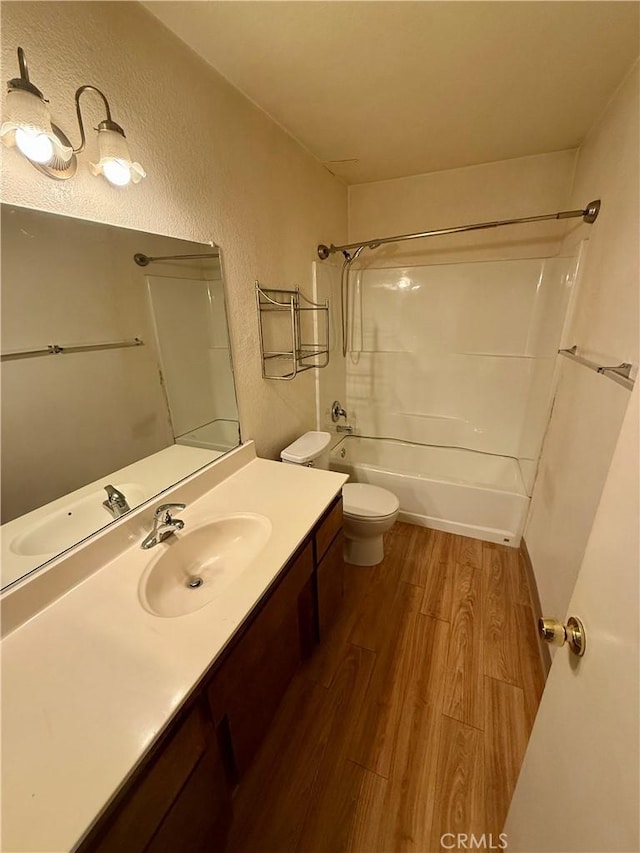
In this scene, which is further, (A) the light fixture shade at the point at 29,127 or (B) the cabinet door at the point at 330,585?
(B) the cabinet door at the point at 330,585

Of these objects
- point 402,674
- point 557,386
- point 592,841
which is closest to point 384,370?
point 557,386

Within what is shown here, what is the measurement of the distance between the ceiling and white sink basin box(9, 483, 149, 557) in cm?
149

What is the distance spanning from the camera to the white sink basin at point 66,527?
0.85 m

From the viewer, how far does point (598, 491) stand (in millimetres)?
1135

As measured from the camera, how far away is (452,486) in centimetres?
218

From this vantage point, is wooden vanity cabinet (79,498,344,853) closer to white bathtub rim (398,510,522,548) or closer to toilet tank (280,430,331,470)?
toilet tank (280,430,331,470)

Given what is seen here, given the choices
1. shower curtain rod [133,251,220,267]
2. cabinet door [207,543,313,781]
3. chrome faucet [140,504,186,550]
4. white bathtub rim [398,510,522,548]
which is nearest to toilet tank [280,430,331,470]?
cabinet door [207,543,313,781]

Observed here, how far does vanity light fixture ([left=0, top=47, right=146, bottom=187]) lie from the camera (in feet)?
2.20

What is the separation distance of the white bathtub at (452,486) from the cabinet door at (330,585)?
0.96 meters

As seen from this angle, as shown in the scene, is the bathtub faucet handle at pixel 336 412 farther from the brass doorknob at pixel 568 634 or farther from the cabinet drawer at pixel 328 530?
the brass doorknob at pixel 568 634

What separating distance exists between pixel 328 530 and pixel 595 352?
1.32 m

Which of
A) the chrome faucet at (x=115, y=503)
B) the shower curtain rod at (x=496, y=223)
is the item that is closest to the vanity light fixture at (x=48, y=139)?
the chrome faucet at (x=115, y=503)

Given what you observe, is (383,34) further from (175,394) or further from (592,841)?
(592,841)

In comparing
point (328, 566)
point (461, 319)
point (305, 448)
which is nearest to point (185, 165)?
point (305, 448)
